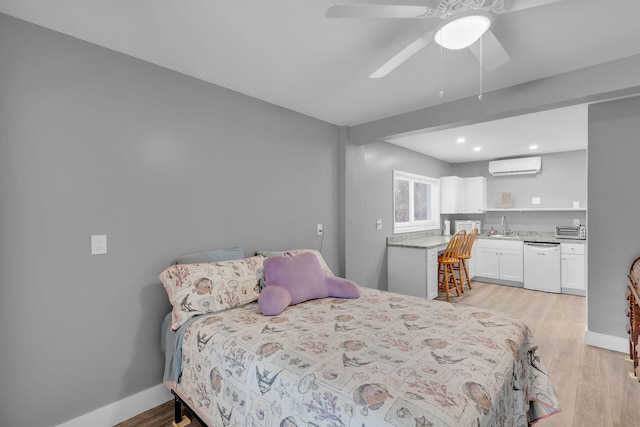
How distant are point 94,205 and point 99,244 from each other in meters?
0.25

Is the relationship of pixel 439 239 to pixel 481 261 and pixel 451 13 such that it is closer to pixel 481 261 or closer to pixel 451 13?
pixel 481 261

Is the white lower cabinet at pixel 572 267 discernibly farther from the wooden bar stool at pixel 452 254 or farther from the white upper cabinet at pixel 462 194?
the wooden bar stool at pixel 452 254

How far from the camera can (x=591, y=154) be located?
9.53 ft

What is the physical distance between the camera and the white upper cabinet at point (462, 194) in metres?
5.89

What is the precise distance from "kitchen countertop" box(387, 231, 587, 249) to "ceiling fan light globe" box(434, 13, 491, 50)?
293cm

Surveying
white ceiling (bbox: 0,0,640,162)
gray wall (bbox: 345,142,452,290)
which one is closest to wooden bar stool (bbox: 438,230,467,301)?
gray wall (bbox: 345,142,452,290)

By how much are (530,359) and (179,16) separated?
274 centimetres

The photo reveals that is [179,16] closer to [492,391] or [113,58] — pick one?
[113,58]

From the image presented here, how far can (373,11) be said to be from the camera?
1.30m

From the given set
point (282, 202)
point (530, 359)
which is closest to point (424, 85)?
point (282, 202)

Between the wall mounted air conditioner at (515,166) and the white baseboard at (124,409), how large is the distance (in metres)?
6.16

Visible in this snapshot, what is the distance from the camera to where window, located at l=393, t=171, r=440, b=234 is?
484 cm

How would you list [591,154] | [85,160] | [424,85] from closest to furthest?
[85,160], [424,85], [591,154]

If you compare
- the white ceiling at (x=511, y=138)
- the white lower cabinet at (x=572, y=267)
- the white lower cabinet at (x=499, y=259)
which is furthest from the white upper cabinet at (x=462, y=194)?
the white lower cabinet at (x=572, y=267)
